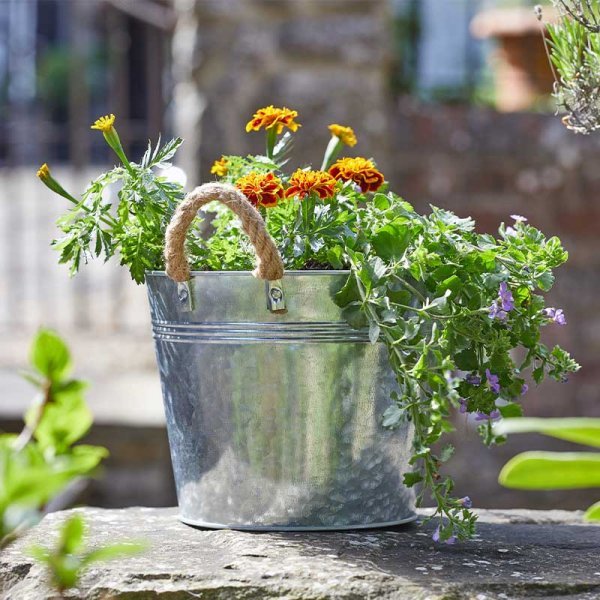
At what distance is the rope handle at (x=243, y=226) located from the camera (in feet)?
4.42

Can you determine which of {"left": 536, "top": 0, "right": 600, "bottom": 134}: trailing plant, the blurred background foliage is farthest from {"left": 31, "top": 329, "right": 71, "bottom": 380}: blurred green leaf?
the blurred background foliage

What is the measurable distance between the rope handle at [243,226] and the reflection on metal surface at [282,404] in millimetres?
36

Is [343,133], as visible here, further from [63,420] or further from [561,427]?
[561,427]

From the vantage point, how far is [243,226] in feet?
4.46

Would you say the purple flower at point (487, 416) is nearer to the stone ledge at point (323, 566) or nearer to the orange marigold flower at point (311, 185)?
the stone ledge at point (323, 566)

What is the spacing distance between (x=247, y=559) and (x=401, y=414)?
0.85 ft

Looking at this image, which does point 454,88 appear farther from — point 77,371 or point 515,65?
point 77,371

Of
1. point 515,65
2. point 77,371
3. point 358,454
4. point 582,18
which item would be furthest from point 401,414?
point 515,65

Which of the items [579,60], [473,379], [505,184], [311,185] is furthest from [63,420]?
[505,184]

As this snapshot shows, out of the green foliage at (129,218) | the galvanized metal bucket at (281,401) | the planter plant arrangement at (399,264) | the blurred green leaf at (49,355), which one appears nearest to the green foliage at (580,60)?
the planter plant arrangement at (399,264)

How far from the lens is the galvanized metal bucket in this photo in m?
1.43

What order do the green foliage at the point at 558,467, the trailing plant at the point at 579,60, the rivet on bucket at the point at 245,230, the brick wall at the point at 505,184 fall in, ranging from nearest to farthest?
the green foliage at the point at 558,467, the rivet on bucket at the point at 245,230, the trailing plant at the point at 579,60, the brick wall at the point at 505,184

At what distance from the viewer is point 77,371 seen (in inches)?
148

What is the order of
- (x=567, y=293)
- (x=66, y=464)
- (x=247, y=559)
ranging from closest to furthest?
(x=66, y=464)
(x=247, y=559)
(x=567, y=293)
